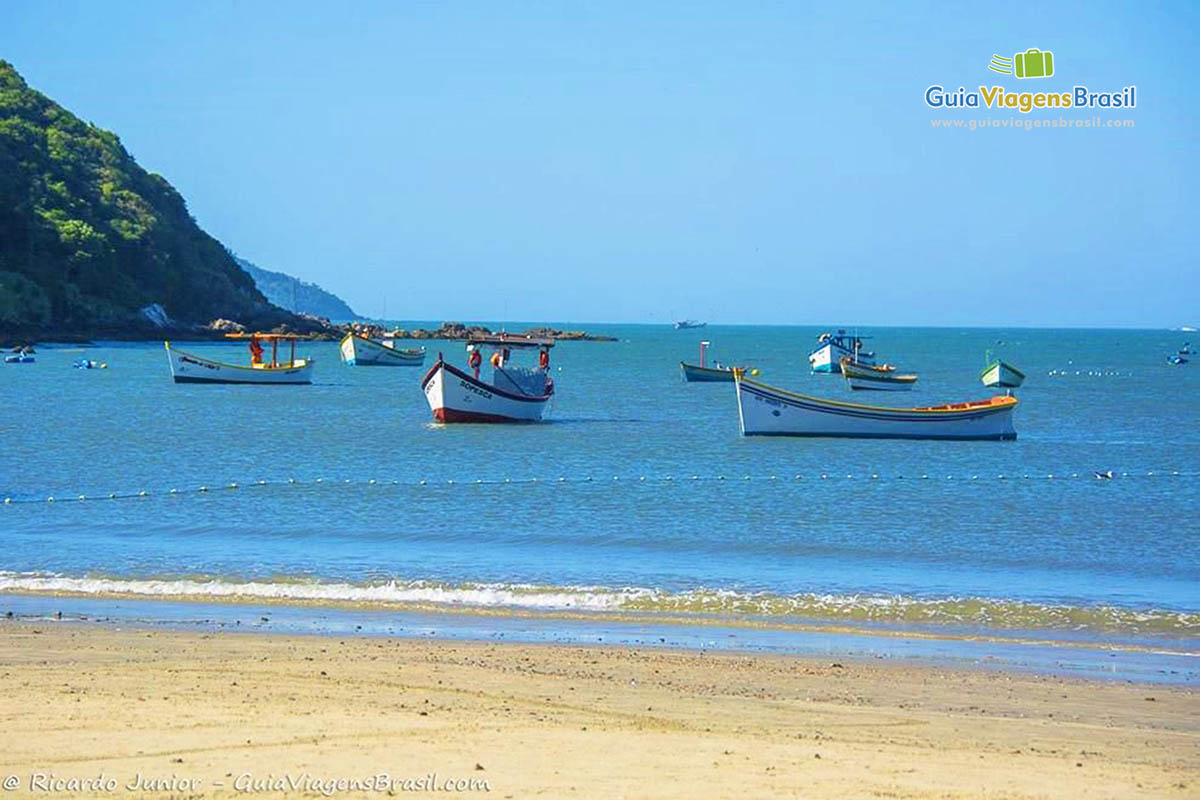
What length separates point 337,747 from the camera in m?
9.38

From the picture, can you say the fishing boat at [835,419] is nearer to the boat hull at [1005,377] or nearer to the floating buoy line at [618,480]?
the floating buoy line at [618,480]

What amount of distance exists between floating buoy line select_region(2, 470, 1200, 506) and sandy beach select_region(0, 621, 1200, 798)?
13.9 metres

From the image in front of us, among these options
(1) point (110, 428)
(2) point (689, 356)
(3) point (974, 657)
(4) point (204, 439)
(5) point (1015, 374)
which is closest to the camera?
(3) point (974, 657)

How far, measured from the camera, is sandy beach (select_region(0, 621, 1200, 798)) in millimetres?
8742

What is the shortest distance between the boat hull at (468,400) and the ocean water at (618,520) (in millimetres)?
871

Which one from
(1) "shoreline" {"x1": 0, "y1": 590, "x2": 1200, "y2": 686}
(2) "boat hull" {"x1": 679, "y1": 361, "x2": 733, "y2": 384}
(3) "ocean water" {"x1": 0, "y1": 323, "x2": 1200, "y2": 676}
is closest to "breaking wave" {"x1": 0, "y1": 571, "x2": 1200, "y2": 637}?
(3) "ocean water" {"x1": 0, "y1": 323, "x2": 1200, "y2": 676}

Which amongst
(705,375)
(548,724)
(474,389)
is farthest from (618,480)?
(705,375)

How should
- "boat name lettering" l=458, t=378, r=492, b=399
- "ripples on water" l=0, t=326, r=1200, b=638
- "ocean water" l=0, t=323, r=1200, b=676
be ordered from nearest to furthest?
"ocean water" l=0, t=323, r=1200, b=676 < "ripples on water" l=0, t=326, r=1200, b=638 < "boat name lettering" l=458, t=378, r=492, b=399

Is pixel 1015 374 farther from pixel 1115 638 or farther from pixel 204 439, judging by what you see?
pixel 1115 638

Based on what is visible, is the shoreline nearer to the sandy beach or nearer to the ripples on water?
→ the sandy beach

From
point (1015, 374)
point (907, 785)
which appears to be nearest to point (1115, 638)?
point (907, 785)

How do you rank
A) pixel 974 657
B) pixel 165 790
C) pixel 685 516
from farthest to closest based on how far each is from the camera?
pixel 685 516
pixel 974 657
pixel 165 790

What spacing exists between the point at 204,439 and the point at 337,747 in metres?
33.3

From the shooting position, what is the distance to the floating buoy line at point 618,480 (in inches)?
1069
